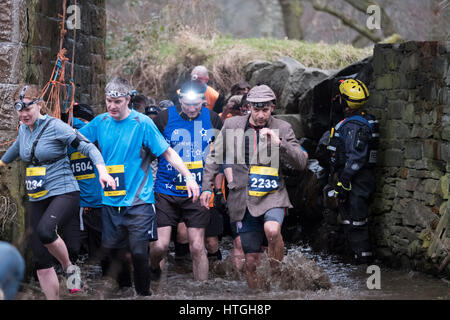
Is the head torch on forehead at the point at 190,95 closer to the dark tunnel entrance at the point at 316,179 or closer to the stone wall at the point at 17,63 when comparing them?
the stone wall at the point at 17,63

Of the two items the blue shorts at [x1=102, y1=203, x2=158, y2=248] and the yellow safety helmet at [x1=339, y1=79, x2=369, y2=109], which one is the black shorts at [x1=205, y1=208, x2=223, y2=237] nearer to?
the blue shorts at [x1=102, y1=203, x2=158, y2=248]

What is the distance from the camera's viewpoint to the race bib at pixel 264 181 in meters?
7.36

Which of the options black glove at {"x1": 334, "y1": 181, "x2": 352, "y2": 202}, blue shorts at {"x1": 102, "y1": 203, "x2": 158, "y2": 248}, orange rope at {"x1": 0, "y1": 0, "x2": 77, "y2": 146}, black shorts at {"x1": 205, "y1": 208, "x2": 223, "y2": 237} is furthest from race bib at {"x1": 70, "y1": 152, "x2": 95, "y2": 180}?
black glove at {"x1": 334, "y1": 181, "x2": 352, "y2": 202}

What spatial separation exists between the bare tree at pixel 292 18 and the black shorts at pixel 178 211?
16529 millimetres

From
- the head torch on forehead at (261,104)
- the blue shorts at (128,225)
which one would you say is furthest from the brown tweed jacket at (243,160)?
the blue shorts at (128,225)

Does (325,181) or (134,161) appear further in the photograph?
(325,181)

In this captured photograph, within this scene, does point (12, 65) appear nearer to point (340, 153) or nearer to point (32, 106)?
point (32, 106)

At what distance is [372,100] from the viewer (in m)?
9.69

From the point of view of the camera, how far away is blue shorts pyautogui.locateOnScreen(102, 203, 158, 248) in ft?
23.1

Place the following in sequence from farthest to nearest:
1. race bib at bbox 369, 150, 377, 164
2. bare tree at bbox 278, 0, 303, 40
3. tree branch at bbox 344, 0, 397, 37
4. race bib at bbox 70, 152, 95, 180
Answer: bare tree at bbox 278, 0, 303, 40, tree branch at bbox 344, 0, 397, 37, race bib at bbox 369, 150, 377, 164, race bib at bbox 70, 152, 95, 180

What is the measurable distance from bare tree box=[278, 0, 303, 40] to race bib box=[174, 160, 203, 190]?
53.7 ft

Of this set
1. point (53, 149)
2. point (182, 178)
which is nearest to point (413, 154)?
point (182, 178)
